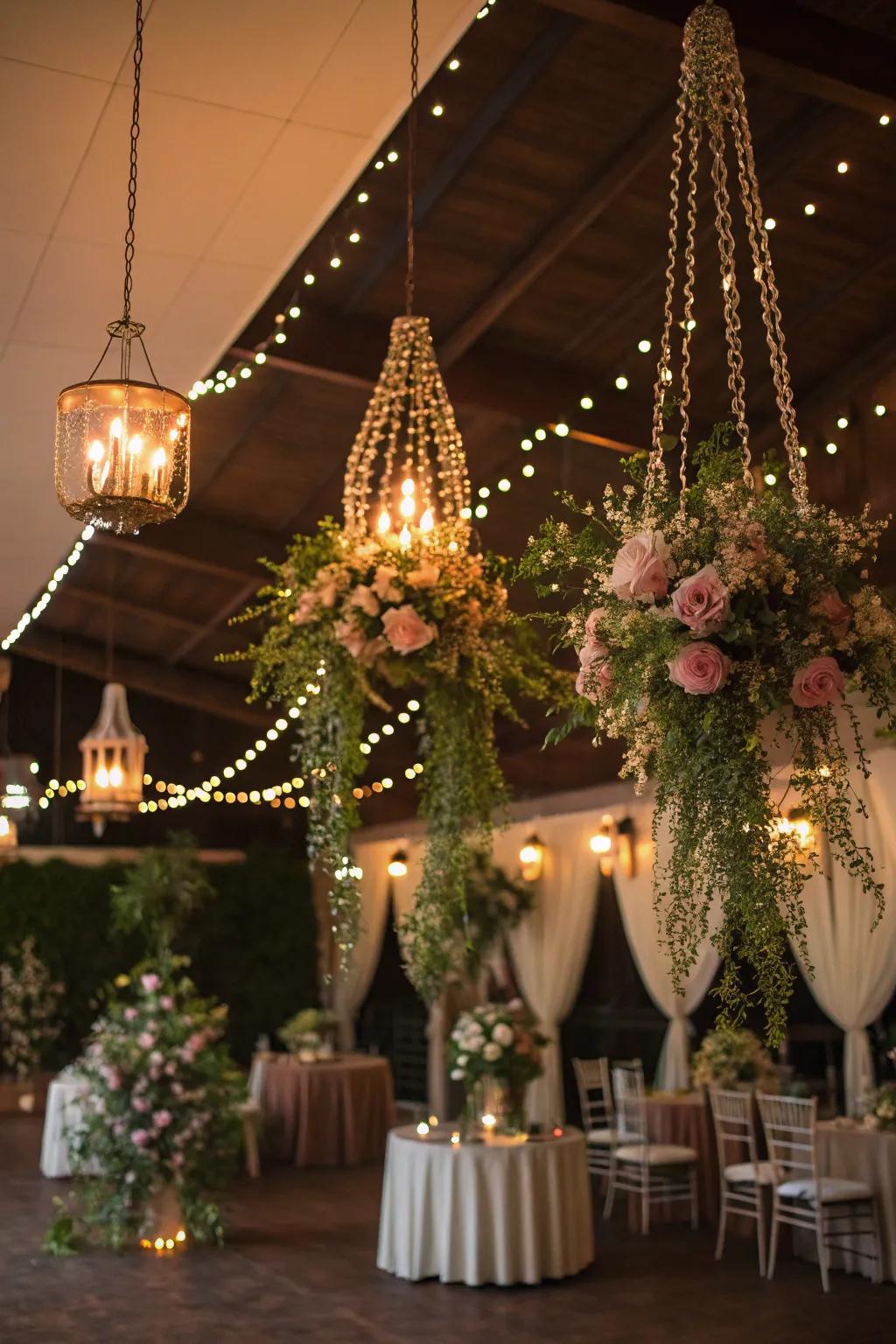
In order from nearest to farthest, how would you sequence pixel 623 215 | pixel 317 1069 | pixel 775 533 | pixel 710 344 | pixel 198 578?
pixel 775 533
pixel 623 215
pixel 710 344
pixel 317 1069
pixel 198 578

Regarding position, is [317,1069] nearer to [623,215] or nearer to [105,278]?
[623,215]

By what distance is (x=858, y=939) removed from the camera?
28.5 feet

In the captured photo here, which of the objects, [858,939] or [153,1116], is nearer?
[153,1116]

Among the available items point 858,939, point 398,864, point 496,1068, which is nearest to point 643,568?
point 496,1068

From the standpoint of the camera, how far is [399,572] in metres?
4.43

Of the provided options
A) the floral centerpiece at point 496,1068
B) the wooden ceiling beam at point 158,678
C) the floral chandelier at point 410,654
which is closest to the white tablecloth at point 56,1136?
the floral centerpiece at point 496,1068

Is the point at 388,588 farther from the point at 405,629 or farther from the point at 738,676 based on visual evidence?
the point at 738,676

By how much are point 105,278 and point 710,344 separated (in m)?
4.28

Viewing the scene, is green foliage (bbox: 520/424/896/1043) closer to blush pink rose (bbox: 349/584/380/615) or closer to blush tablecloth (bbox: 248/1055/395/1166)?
blush pink rose (bbox: 349/584/380/615)

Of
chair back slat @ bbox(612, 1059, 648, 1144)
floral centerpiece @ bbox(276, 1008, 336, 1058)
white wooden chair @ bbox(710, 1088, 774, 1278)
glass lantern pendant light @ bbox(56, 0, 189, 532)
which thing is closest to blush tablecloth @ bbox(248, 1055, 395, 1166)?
floral centerpiece @ bbox(276, 1008, 336, 1058)

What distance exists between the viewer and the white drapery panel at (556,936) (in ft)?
37.5

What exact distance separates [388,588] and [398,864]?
31.9 ft

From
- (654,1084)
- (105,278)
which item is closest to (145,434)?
(105,278)

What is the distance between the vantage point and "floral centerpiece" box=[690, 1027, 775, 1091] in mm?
8367
